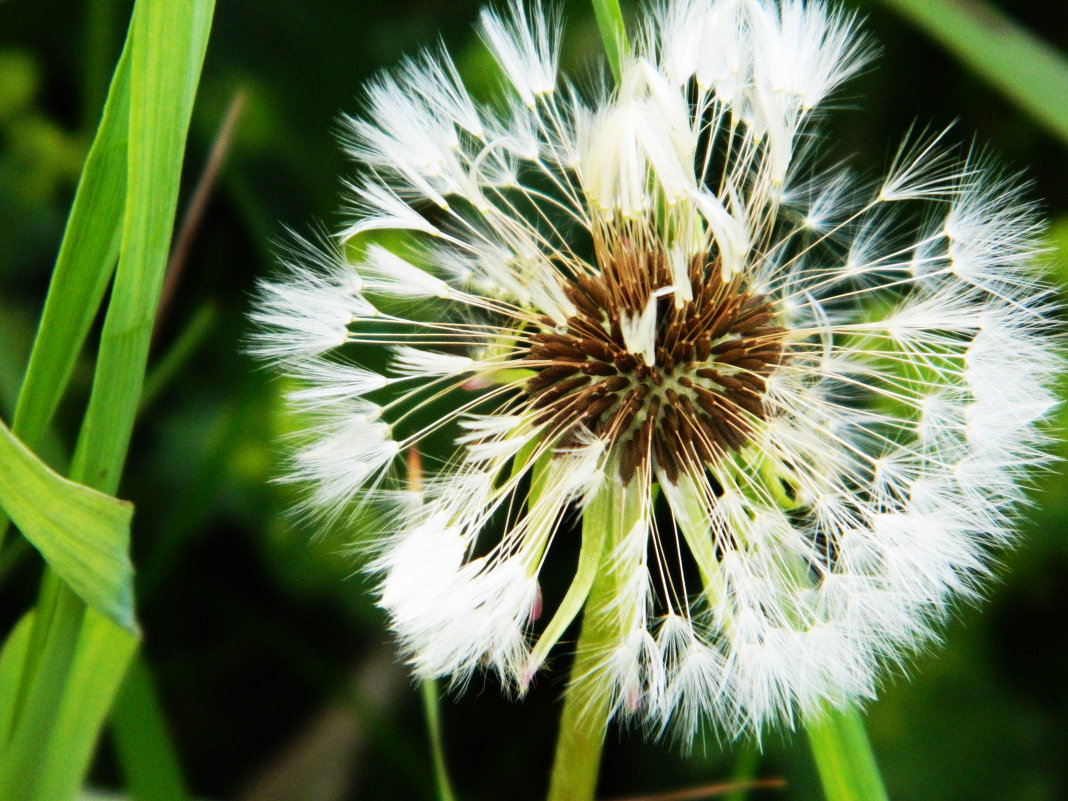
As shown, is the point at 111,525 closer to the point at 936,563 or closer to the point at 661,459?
the point at 661,459

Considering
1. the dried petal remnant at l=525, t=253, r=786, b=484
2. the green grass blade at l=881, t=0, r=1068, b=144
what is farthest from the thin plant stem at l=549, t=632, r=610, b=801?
the green grass blade at l=881, t=0, r=1068, b=144

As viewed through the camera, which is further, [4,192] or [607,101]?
[4,192]

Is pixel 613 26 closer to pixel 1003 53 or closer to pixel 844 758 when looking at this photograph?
pixel 1003 53

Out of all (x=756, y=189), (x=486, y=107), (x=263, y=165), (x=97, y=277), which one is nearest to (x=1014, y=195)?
(x=756, y=189)

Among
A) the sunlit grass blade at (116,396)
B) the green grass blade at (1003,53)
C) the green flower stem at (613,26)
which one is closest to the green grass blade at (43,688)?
the sunlit grass blade at (116,396)

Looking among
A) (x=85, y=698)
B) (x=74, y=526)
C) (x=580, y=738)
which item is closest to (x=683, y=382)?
(x=580, y=738)

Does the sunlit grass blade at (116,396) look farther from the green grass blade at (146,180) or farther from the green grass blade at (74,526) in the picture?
the green grass blade at (74,526)
